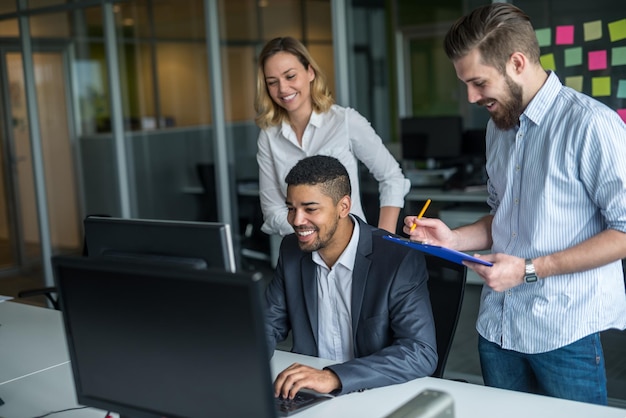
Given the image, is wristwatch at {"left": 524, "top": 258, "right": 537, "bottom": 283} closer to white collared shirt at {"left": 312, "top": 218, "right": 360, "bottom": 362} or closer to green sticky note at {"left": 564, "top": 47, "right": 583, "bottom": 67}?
white collared shirt at {"left": 312, "top": 218, "right": 360, "bottom": 362}

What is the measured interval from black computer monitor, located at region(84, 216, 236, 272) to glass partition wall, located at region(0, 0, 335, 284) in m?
2.74

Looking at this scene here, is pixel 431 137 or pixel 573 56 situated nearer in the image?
pixel 573 56

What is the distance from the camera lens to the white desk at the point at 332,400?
1.93 metres

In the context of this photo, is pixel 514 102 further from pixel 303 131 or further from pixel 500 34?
pixel 303 131

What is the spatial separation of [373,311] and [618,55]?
1831mm

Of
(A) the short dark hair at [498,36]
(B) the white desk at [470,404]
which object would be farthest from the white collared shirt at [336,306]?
(A) the short dark hair at [498,36]

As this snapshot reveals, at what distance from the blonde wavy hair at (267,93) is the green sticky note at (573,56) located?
1115mm

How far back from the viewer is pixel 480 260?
1925 millimetres

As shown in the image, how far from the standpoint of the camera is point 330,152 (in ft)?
10.8

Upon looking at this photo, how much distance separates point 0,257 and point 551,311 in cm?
663

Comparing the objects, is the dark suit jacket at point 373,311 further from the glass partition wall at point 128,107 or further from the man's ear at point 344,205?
the glass partition wall at point 128,107

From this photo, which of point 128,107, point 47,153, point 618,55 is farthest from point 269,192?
point 47,153

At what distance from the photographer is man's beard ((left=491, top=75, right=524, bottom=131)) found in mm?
2047

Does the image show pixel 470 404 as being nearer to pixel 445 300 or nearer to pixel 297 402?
pixel 297 402
